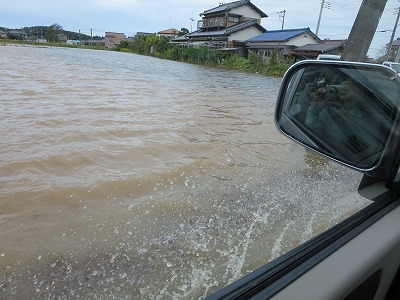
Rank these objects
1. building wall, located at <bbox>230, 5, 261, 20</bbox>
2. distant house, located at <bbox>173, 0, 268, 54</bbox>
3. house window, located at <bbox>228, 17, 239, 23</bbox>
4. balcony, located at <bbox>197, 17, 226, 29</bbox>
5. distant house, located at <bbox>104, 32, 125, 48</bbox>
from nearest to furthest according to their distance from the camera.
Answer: distant house, located at <bbox>173, 0, 268, 54</bbox> → house window, located at <bbox>228, 17, 239, 23</bbox> → balcony, located at <bbox>197, 17, 226, 29</bbox> → building wall, located at <bbox>230, 5, 261, 20</bbox> → distant house, located at <bbox>104, 32, 125, 48</bbox>

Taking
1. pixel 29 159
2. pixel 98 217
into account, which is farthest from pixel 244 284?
pixel 29 159

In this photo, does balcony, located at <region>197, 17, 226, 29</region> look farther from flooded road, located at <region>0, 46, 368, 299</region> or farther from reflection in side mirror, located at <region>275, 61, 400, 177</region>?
reflection in side mirror, located at <region>275, 61, 400, 177</region>

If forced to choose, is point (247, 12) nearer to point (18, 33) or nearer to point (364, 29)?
point (364, 29)

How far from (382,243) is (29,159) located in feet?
12.7

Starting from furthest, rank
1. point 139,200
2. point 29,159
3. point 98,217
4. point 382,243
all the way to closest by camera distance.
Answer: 1. point 29,159
2. point 139,200
3. point 98,217
4. point 382,243

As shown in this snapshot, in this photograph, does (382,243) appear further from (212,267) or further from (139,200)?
(139,200)

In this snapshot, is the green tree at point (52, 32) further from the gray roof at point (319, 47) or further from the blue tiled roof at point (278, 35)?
the gray roof at point (319, 47)

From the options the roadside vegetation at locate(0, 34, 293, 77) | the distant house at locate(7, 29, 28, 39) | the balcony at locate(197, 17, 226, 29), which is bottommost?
the roadside vegetation at locate(0, 34, 293, 77)

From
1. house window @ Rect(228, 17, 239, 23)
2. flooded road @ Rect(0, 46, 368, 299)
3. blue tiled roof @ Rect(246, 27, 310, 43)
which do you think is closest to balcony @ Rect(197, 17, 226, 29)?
house window @ Rect(228, 17, 239, 23)

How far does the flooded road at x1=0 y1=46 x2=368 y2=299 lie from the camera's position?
2.03 m

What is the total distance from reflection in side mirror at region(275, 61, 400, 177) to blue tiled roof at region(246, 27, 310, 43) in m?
30.1

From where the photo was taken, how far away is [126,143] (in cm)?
473

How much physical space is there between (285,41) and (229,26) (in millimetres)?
10223

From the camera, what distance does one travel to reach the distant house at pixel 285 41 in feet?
95.3
